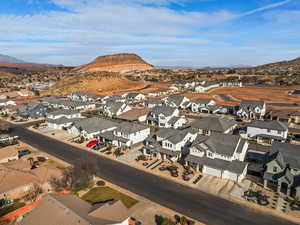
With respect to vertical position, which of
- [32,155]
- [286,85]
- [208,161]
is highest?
[286,85]

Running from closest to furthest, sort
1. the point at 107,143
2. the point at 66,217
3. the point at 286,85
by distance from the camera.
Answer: the point at 66,217, the point at 107,143, the point at 286,85

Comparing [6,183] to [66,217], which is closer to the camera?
[66,217]

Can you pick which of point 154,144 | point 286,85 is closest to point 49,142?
point 154,144

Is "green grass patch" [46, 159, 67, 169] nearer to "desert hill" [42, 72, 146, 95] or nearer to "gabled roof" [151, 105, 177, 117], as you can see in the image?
"gabled roof" [151, 105, 177, 117]

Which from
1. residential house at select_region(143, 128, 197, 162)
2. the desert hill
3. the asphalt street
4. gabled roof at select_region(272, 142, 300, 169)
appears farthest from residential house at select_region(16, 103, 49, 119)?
gabled roof at select_region(272, 142, 300, 169)

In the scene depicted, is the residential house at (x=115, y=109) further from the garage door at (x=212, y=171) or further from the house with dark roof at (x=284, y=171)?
the house with dark roof at (x=284, y=171)

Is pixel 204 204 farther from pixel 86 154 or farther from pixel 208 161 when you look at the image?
pixel 86 154

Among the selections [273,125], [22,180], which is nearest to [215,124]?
[273,125]
